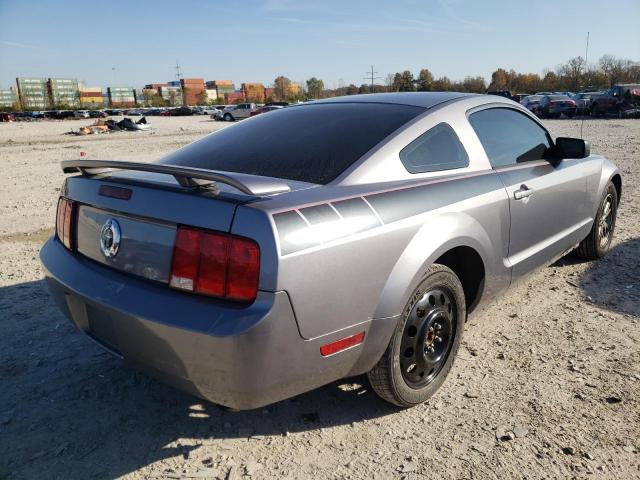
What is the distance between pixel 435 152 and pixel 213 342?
1606mm

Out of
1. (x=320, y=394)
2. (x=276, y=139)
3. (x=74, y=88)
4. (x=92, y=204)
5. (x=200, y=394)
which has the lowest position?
(x=320, y=394)

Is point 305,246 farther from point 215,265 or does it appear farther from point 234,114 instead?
point 234,114

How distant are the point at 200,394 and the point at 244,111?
48.0 metres

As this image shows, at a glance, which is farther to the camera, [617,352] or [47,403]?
[617,352]

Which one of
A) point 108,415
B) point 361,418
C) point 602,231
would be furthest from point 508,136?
point 108,415

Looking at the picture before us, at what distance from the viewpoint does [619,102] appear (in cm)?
2884

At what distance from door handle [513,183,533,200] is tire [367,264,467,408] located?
2.59 ft

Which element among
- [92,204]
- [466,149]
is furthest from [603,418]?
[92,204]

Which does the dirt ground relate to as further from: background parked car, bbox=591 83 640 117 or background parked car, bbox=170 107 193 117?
background parked car, bbox=170 107 193 117

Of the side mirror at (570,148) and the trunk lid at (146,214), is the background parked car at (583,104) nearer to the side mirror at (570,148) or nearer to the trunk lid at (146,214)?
the side mirror at (570,148)

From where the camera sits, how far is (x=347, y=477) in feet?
6.97

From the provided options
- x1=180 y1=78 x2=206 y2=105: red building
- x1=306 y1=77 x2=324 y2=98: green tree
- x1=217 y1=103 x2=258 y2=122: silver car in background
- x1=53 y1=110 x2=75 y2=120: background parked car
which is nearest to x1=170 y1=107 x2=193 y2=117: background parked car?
x1=53 y1=110 x2=75 y2=120: background parked car

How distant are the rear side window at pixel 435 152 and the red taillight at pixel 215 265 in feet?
3.51

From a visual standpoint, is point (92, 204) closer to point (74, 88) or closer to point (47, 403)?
point (47, 403)
